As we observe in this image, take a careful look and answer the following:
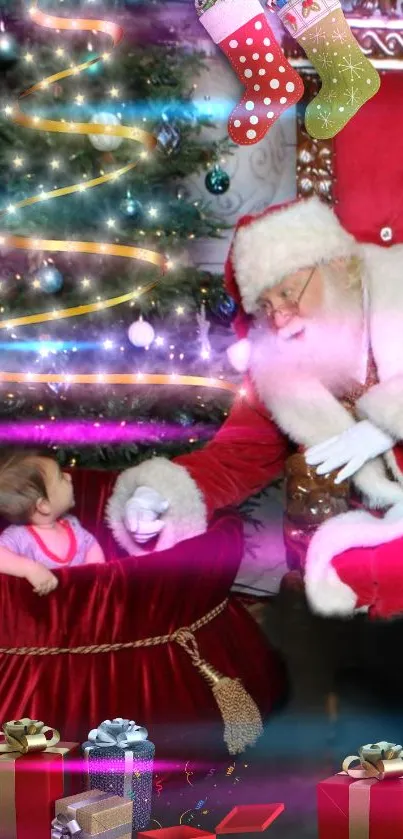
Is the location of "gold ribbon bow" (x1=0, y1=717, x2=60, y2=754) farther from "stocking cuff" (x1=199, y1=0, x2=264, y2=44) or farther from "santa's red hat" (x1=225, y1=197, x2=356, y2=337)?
"stocking cuff" (x1=199, y1=0, x2=264, y2=44)

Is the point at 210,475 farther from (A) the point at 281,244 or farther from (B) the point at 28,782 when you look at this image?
(B) the point at 28,782

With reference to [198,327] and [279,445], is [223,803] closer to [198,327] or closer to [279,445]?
[279,445]

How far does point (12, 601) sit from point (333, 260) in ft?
3.95

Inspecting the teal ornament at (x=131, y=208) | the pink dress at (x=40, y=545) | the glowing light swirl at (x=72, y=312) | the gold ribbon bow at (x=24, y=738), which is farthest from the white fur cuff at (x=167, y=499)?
the gold ribbon bow at (x=24, y=738)

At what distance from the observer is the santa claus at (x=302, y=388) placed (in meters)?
2.68

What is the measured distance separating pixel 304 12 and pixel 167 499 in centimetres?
120

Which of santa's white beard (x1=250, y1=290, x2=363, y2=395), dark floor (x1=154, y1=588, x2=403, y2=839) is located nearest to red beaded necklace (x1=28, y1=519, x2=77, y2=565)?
dark floor (x1=154, y1=588, x2=403, y2=839)

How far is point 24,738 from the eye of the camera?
1.88 meters

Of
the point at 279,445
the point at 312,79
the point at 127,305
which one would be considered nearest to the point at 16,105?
the point at 127,305

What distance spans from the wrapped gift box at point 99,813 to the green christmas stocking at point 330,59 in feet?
4.75

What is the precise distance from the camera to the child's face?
8.56 feet

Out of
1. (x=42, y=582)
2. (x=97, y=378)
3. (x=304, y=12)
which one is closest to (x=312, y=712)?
(x=42, y=582)

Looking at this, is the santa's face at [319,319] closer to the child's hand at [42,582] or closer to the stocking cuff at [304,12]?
the stocking cuff at [304,12]

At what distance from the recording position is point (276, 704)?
262 cm
